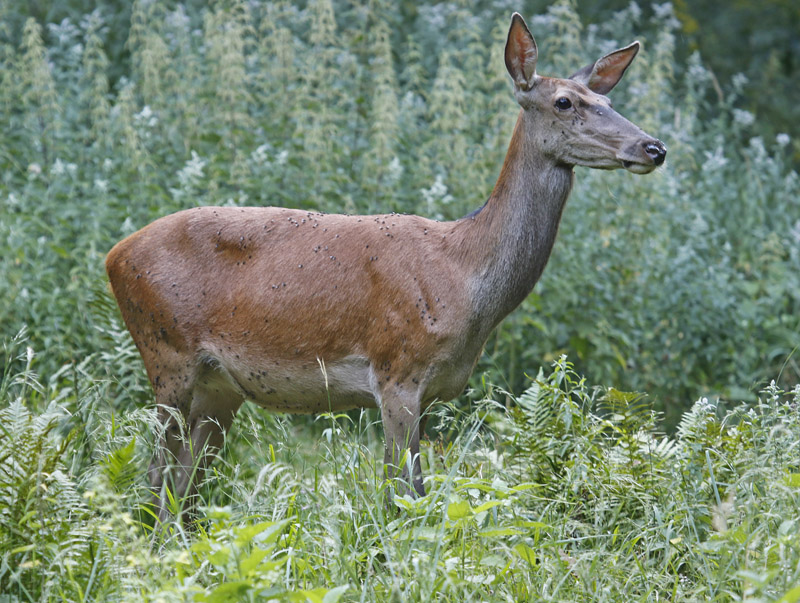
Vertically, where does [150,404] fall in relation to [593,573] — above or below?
below

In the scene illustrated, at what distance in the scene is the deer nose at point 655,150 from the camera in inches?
158

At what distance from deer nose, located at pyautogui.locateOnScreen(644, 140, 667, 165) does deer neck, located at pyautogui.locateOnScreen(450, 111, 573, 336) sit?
1.36ft

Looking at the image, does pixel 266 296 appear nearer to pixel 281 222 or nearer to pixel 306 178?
pixel 281 222

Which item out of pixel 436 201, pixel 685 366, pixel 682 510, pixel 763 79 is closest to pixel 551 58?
pixel 436 201

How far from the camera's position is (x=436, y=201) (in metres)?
6.57

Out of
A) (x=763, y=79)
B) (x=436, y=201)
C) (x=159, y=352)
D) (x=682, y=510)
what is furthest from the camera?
(x=763, y=79)

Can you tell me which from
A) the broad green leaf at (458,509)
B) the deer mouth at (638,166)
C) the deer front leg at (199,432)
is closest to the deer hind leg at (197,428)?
the deer front leg at (199,432)

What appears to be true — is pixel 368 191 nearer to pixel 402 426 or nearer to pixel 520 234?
pixel 520 234

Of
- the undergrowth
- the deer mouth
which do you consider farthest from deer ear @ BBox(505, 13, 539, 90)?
the undergrowth

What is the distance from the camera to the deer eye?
4.27 metres

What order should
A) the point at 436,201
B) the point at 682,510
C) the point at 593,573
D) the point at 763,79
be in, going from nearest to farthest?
the point at 593,573, the point at 682,510, the point at 436,201, the point at 763,79

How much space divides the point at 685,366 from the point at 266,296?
3479mm

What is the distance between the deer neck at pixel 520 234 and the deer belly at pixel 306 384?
63 cm

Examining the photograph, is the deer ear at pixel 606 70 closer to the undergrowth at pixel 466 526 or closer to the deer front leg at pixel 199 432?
the undergrowth at pixel 466 526
